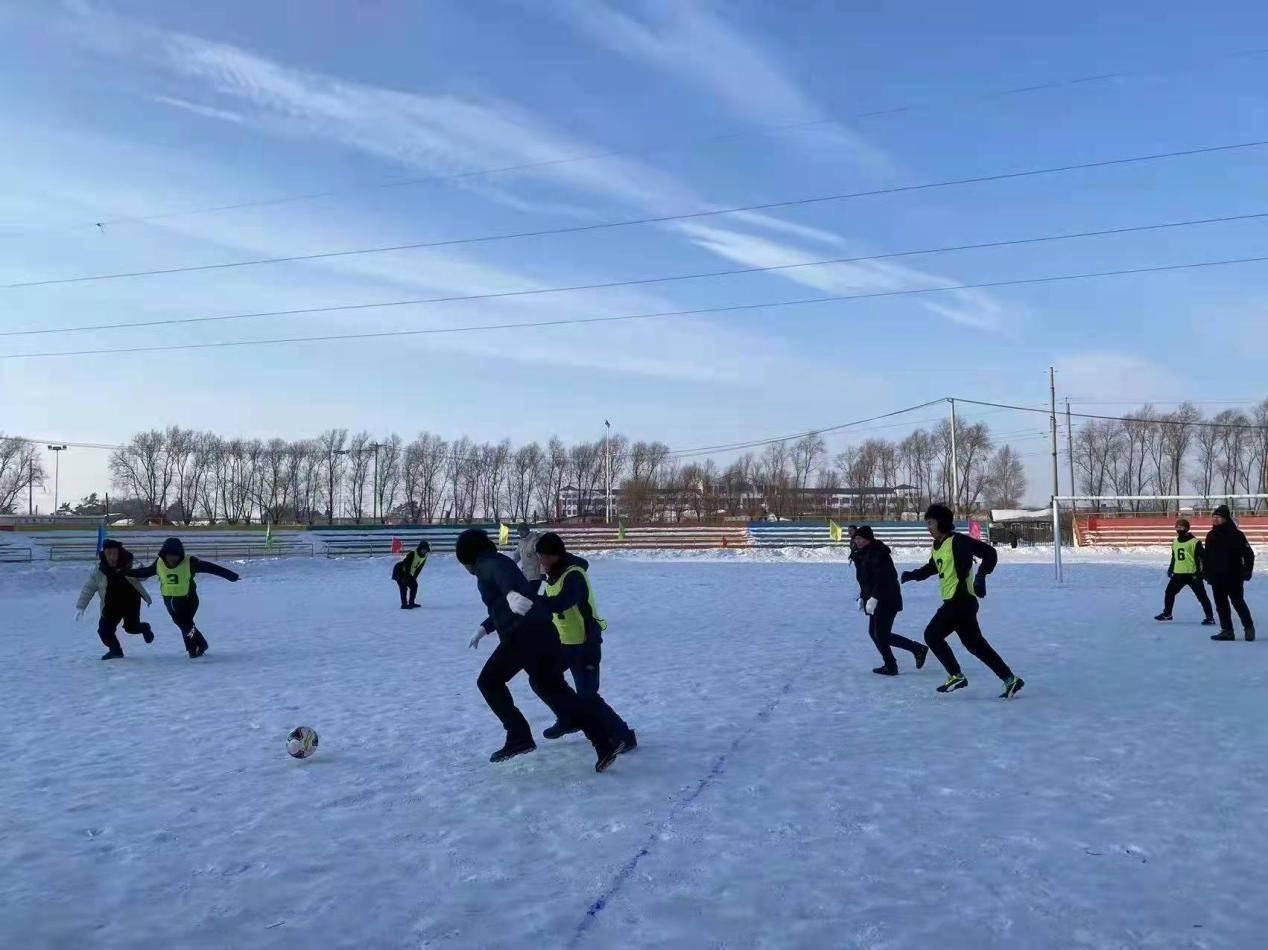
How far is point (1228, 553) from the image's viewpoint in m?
13.1

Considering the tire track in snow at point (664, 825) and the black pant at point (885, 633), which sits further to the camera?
the black pant at point (885, 633)

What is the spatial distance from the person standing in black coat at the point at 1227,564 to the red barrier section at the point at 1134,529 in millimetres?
36388

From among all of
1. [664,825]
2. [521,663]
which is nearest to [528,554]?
[521,663]

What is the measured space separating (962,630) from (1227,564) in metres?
6.49

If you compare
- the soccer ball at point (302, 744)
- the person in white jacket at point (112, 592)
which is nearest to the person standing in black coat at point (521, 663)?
the soccer ball at point (302, 744)

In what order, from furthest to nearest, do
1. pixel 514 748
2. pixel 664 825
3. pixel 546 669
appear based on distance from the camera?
1. pixel 514 748
2. pixel 546 669
3. pixel 664 825

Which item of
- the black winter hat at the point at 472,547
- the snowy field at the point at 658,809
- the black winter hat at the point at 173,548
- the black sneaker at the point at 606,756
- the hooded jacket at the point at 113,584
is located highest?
the black winter hat at the point at 472,547

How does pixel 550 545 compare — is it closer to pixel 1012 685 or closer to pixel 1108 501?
pixel 1012 685

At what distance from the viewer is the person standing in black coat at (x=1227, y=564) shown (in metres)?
13.0

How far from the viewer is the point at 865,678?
10.6 m

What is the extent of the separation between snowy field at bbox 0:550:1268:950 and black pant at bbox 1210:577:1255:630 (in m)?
1.37

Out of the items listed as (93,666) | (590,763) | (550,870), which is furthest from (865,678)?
(93,666)

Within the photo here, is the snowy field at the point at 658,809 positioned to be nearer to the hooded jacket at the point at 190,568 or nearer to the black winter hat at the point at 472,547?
the hooded jacket at the point at 190,568

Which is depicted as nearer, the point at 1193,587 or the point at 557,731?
the point at 557,731
